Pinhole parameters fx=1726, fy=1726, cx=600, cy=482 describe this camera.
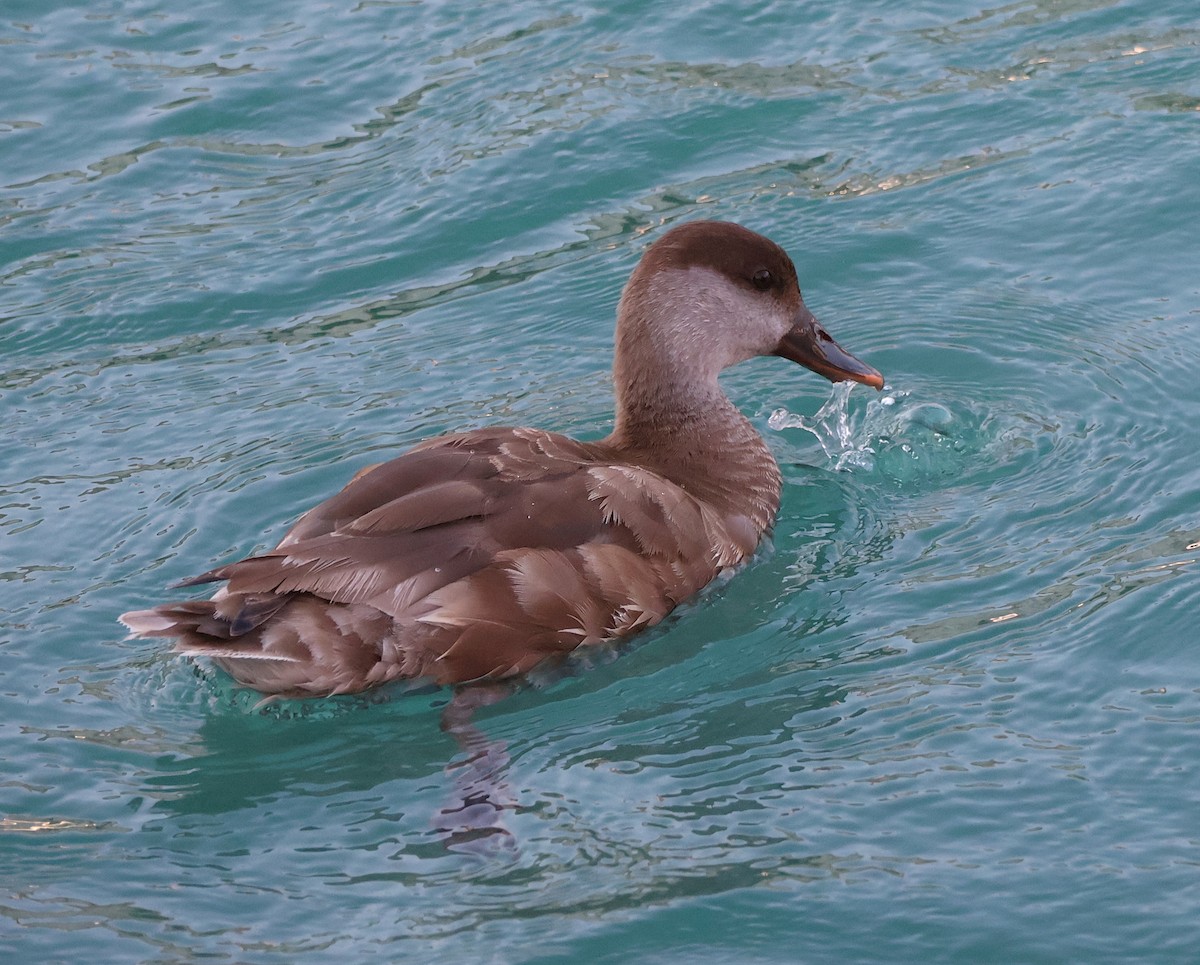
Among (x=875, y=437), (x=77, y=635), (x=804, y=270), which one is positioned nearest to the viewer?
(x=77, y=635)

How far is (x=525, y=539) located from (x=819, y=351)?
175cm

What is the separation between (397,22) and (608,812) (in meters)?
5.87

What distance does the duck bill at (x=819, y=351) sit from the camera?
6336mm

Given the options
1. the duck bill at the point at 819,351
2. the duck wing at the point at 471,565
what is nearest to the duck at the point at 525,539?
the duck wing at the point at 471,565

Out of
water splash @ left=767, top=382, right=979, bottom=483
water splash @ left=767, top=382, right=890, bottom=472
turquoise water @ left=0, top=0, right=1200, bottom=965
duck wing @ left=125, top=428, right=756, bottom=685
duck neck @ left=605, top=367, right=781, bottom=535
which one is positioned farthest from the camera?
water splash @ left=767, top=382, right=890, bottom=472

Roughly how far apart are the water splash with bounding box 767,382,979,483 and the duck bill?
0.75ft

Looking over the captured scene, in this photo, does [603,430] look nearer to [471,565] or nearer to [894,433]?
[894,433]

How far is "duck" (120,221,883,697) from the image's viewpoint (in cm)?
485

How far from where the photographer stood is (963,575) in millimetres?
5531

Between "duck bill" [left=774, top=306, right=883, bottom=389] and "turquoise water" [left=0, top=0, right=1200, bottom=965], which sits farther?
"duck bill" [left=774, top=306, right=883, bottom=389]

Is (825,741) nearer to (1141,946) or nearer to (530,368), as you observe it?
(1141,946)

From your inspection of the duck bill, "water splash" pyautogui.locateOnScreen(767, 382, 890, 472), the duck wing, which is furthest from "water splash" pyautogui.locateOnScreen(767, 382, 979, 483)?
the duck wing

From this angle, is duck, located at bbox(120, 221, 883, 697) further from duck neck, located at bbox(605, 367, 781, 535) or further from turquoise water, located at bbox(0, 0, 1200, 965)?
turquoise water, located at bbox(0, 0, 1200, 965)

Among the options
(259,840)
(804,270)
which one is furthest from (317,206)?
(259,840)
